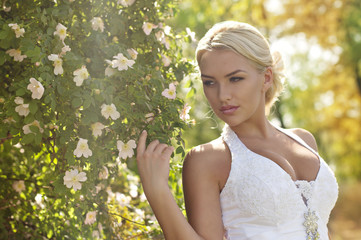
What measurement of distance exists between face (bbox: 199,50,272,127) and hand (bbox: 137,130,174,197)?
516mm

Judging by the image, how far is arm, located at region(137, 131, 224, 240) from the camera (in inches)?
95.9

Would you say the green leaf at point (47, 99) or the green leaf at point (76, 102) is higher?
the green leaf at point (47, 99)

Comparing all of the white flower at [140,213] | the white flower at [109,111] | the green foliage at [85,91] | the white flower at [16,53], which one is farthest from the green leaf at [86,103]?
the white flower at [140,213]

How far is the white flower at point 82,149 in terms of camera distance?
7.71 feet

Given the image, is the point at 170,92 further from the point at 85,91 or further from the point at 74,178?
the point at 74,178

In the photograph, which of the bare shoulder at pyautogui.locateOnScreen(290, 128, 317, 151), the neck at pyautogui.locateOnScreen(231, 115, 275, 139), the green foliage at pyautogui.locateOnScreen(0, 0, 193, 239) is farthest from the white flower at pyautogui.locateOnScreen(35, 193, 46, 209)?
the bare shoulder at pyautogui.locateOnScreen(290, 128, 317, 151)

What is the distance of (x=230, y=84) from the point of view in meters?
2.79

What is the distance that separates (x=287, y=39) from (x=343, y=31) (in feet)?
9.78

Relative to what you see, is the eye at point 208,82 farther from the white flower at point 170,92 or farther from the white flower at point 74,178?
the white flower at point 74,178

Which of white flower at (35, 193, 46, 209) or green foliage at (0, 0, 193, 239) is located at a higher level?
green foliage at (0, 0, 193, 239)

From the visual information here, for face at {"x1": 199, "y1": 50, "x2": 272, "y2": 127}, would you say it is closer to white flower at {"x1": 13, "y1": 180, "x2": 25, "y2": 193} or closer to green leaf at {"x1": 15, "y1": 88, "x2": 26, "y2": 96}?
green leaf at {"x1": 15, "y1": 88, "x2": 26, "y2": 96}

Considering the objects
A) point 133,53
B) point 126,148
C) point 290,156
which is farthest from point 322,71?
point 126,148

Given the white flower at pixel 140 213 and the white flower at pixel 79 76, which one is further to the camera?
the white flower at pixel 140 213

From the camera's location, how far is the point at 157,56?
290cm
